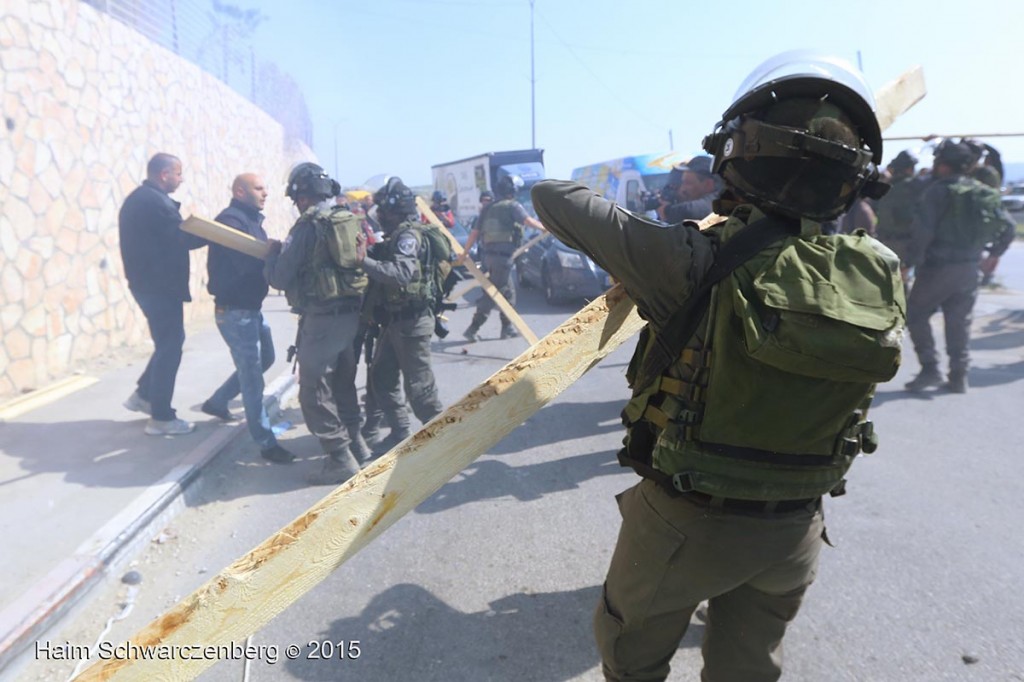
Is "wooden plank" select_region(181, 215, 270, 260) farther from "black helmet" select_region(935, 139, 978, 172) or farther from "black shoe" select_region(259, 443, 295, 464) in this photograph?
"black helmet" select_region(935, 139, 978, 172)

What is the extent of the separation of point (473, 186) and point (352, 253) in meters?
14.5

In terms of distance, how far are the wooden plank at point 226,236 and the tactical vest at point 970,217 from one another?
214 inches

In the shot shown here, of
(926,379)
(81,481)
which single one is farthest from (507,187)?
(81,481)

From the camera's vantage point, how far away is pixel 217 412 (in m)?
4.91

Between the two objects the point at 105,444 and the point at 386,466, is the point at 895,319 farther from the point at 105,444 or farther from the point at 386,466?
the point at 105,444

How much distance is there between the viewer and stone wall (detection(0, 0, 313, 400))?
5195 millimetres

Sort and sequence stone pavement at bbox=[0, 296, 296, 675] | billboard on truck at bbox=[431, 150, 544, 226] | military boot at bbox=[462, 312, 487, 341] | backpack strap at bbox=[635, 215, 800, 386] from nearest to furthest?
backpack strap at bbox=[635, 215, 800, 386], stone pavement at bbox=[0, 296, 296, 675], military boot at bbox=[462, 312, 487, 341], billboard on truck at bbox=[431, 150, 544, 226]

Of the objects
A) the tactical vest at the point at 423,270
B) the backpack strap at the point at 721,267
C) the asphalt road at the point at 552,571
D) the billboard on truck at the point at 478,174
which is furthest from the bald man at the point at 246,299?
the billboard on truck at the point at 478,174

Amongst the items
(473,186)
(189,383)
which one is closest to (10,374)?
(189,383)

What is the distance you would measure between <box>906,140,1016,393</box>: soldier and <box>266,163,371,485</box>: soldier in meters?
4.73

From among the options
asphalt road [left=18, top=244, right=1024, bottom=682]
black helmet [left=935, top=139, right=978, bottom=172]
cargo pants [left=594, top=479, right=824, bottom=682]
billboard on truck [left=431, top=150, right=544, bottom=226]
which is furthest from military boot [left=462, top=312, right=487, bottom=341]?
cargo pants [left=594, top=479, right=824, bottom=682]

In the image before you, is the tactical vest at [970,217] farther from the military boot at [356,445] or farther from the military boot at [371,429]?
the military boot at [356,445]

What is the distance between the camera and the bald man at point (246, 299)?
4.29m

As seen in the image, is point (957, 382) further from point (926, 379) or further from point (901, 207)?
point (901, 207)
